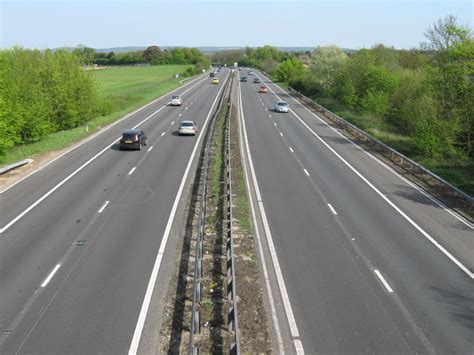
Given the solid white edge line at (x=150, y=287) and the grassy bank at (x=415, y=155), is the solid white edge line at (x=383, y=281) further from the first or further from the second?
the grassy bank at (x=415, y=155)

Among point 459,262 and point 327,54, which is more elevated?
point 327,54

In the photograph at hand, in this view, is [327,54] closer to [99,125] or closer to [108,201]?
[99,125]

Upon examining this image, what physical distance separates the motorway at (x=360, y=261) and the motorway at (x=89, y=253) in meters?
3.43

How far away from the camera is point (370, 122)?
155 feet

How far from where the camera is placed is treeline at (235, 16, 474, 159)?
32.0 metres

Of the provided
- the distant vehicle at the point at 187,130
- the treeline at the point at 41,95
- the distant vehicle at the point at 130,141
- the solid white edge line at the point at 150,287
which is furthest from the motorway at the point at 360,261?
the treeline at the point at 41,95

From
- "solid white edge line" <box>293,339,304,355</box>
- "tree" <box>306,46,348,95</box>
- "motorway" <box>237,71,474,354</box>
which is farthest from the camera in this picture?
"tree" <box>306,46,348,95</box>

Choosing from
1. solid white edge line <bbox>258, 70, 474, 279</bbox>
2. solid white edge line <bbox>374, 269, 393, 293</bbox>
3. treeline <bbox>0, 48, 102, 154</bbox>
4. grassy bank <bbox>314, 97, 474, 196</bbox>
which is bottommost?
grassy bank <bbox>314, 97, 474, 196</bbox>

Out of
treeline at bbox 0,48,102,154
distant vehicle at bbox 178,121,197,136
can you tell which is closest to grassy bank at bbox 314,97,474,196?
distant vehicle at bbox 178,121,197,136

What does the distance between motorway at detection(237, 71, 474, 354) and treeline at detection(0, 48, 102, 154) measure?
1729 centimetres

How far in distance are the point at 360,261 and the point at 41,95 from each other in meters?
31.1

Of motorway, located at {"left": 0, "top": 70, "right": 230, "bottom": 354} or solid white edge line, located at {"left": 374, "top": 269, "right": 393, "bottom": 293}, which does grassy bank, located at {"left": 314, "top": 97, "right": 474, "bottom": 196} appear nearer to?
solid white edge line, located at {"left": 374, "top": 269, "right": 393, "bottom": 293}

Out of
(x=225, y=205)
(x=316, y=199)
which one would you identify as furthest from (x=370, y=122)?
(x=225, y=205)

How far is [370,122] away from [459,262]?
1330 inches
